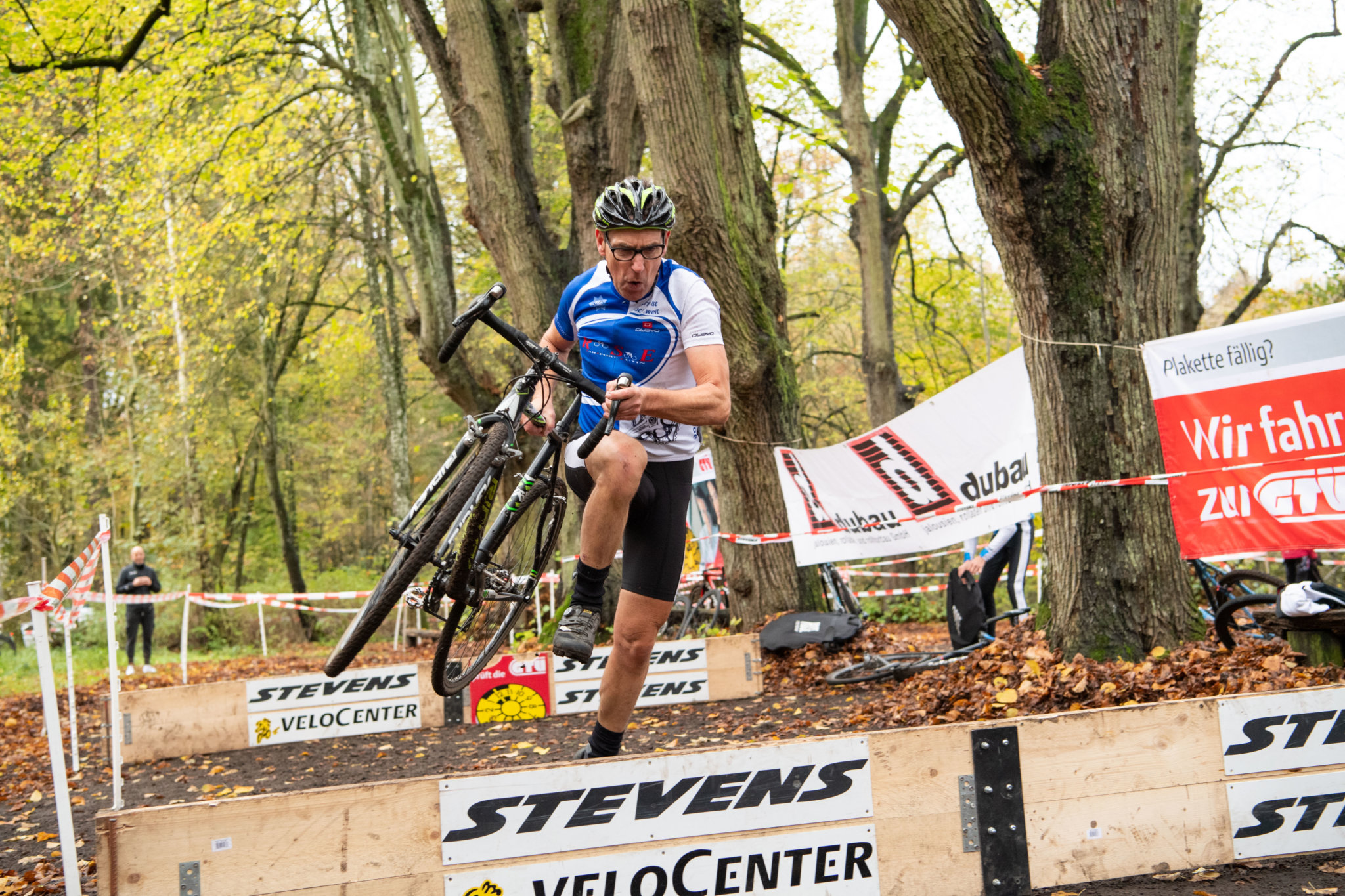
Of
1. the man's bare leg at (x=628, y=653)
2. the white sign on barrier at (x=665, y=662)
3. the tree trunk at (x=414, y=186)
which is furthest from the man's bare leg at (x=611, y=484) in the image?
the tree trunk at (x=414, y=186)

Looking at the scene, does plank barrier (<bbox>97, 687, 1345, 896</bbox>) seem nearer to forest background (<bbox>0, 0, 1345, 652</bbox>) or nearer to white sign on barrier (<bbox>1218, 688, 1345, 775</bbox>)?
white sign on barrier (<bbox>1218, 688, 1345, 775</bbox>)

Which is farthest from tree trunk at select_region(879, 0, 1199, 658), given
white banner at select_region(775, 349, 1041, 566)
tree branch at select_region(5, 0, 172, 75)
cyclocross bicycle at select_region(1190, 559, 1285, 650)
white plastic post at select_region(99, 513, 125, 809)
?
tree branch at select_region(5, 0, 172, 75)

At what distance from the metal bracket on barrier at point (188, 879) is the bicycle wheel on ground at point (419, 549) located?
1116 millimetres

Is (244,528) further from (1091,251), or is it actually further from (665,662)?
(1091,251)

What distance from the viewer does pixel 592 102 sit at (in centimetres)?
1156

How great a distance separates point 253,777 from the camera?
6.98 meters

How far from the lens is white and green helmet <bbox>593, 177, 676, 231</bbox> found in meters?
4.20

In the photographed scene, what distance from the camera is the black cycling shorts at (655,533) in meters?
4.43

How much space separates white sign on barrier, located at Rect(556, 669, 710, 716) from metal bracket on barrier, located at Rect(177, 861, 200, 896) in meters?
5.56

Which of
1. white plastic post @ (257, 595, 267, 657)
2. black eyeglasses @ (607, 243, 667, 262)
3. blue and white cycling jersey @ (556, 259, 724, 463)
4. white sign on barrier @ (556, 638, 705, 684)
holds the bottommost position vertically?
white plastic post @ (257, 595, 267, 657)

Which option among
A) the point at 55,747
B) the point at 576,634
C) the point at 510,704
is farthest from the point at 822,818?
the point at 510,704

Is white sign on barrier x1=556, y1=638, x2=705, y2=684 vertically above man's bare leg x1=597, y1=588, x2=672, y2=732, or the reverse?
man's bare leg x1=597, y1=588, x2=672, y2=732

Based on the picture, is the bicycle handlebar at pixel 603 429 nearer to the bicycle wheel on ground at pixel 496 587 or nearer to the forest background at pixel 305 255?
the bicycle wheel on ground at pixel 496 587

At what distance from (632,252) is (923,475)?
4.48m
